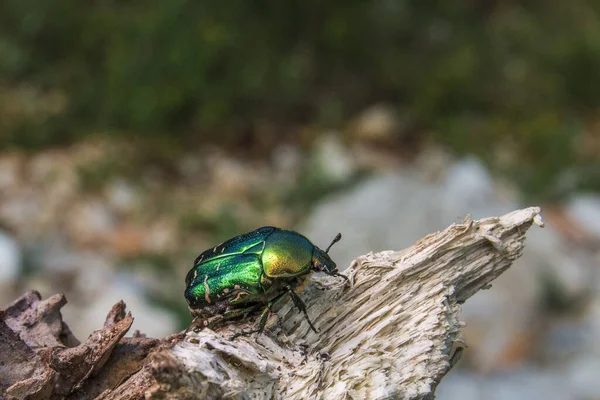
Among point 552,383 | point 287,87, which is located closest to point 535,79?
point 287,87

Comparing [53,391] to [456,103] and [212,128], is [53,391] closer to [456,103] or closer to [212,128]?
[212,128]

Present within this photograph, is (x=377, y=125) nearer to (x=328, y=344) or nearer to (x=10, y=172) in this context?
(x=10, y=172)

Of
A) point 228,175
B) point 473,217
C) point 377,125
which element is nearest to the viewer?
point 473,217

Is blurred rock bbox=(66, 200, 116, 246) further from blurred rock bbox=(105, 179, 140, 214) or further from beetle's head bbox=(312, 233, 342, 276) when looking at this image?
beetle's head bbox=(312, 233, 342, 276)

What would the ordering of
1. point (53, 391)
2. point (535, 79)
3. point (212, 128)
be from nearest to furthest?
point (53, 391) < point (212, 128) < point (535, 79)

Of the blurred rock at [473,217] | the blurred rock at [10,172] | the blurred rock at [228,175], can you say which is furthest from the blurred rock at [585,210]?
the blurred rock at [10,172]

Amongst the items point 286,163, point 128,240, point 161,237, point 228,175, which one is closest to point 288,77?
point 286,163
